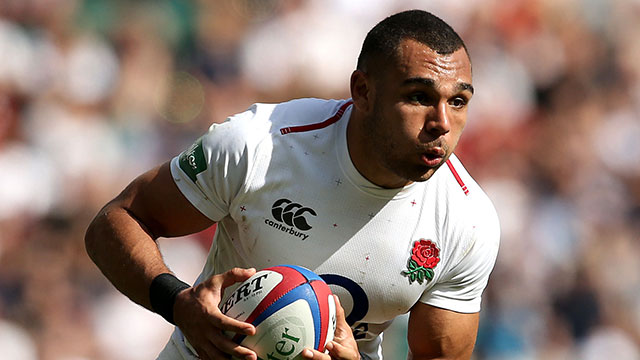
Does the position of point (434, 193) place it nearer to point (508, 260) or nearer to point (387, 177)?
point (387, 177)

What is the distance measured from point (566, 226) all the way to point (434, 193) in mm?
5179

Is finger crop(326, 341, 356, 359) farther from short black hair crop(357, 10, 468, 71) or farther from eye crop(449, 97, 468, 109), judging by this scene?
short black hair crop(357, 10, 468, 71)

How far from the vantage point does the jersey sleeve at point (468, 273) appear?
4379 mm

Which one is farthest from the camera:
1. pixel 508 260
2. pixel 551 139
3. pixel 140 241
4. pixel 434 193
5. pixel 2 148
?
pixel 551 139

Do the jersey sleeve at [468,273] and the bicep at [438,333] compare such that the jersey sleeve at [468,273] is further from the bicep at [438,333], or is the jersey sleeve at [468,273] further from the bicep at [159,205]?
the bicep at [159,205]

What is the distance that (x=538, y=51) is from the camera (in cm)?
977

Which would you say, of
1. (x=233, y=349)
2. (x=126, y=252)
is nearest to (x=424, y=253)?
(x=233, y=349)

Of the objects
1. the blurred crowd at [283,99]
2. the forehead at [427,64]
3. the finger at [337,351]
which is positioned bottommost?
the blurred crowd at [283,99]

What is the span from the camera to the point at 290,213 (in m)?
4.22

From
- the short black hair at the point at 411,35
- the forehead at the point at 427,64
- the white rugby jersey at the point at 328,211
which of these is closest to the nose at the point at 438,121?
the forehead at the point at 427,64

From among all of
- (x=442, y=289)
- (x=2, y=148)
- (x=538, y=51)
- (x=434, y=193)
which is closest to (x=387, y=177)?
(x=434, y=193)

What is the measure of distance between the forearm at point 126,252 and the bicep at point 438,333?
4.10 feet

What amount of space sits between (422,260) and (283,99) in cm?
455

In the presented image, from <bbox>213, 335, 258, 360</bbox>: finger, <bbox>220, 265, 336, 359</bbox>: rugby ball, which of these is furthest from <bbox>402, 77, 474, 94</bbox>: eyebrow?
<bbox>213, 335, 258, 360</bbox>: finger
